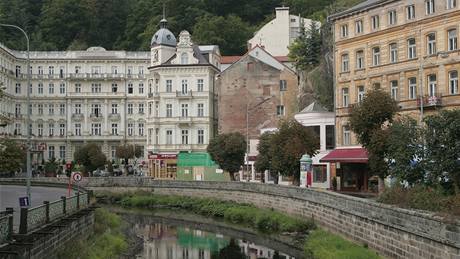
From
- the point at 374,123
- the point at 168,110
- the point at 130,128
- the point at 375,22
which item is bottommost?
the point at 374,123

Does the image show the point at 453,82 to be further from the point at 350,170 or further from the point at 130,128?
the point at 130,128

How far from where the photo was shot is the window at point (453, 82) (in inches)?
1757

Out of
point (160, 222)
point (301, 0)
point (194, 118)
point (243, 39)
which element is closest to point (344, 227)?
point (160, 222)

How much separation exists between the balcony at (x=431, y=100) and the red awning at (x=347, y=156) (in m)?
5.88

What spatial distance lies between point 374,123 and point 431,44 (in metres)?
10.8

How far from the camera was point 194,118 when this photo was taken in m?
78.8

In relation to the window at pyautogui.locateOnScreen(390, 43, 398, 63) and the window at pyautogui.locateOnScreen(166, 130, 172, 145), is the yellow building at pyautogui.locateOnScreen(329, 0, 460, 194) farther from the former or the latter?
the window at pyautogui.locateOnScreen(166, 130, 172, 145)

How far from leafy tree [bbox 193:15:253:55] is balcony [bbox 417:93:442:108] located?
57.1 metres

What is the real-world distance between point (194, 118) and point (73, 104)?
2629 cm

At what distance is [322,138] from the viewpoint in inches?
2255

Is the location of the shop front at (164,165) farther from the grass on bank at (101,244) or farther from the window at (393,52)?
the window at (393,52)

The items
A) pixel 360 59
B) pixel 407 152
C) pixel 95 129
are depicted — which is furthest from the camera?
pixel 95 129

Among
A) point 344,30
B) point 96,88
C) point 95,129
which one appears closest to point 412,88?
point 344,30

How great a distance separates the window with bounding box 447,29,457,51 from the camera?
44.7 m
